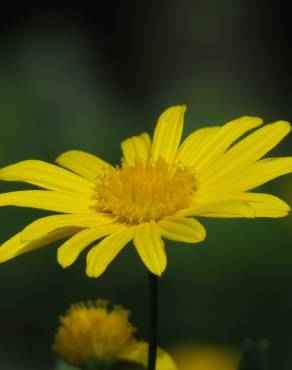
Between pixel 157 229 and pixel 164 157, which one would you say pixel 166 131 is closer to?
pixel 164 157

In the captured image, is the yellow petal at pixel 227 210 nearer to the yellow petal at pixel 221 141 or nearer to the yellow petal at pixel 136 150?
the yellow petal at pixel 221 141

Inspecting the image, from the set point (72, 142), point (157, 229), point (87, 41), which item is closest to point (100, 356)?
point (157, 229)

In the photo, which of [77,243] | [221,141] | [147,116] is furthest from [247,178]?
[147,116]

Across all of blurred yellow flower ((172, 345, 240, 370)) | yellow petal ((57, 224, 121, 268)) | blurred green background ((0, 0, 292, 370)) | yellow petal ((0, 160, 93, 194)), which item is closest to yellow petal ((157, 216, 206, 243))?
yellow petal ((57, 224, 121, 268))

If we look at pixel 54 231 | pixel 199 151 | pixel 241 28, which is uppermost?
pixel 241 28

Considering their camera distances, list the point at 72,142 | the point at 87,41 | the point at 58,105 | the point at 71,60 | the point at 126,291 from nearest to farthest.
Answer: the point at 126,291 → the point at 72,142 → the point at 58,105 → the point at 71,60 → the point at 87,41
